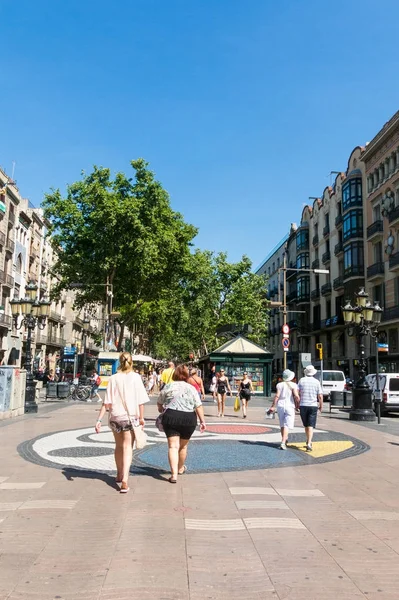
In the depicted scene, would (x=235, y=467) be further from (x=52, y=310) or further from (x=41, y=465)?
(x=52, y=310)

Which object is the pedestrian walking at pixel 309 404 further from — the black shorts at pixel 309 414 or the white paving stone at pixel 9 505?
the white paving stone at pixel 9 505

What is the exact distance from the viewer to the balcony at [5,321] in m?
45.3

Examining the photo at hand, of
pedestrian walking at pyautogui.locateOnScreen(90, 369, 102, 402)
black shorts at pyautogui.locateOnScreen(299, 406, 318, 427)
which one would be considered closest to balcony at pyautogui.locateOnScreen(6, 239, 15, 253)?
pedestrian walking at pyautogui.locateOnScreen(90, 369, 102, 402)

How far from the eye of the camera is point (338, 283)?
50.7 metres

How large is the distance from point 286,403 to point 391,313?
105 feet

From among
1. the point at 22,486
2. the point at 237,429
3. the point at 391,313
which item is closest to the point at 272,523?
the point at 22,486

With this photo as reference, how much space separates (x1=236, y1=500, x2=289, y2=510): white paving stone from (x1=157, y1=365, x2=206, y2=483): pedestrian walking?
1353 mm

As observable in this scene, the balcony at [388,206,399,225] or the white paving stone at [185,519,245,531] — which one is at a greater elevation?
the balcony at [388,206,399,225]

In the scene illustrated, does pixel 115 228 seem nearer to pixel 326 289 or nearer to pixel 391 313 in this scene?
pixel 391 313

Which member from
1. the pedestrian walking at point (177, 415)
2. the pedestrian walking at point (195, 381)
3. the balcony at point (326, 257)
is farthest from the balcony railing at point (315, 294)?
the pedestrian walking at point (177, 415)

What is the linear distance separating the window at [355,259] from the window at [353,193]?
3825mm

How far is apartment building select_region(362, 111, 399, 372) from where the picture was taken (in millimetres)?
40031

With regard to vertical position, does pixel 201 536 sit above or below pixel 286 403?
below

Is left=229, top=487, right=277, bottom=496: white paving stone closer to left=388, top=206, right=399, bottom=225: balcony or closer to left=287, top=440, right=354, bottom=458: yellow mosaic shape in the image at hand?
left=287, top=440, right=354, bottom=458: yellow mosaic shape
